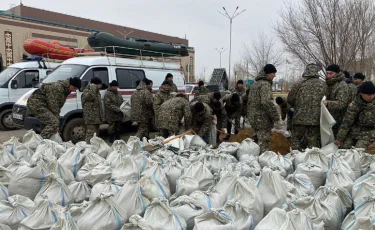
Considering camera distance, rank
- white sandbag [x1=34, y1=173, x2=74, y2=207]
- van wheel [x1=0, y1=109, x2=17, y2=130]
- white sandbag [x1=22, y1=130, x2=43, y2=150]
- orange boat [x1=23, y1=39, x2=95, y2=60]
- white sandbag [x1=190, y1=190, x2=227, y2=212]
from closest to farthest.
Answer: white sandbag [x1=190, y1=190, x2=227, y2=212] < white sandbag [x1=34, y1=173, x2=74, y2=207] < white sandbag [x1=22, y1=130, x2=43, y2=150] < van wheel [x1=0, y1=109, x2=17, y2=130] < orange boat [x1=23, y1=39, x2=95, y2=60]

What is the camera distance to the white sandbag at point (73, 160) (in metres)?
3.12

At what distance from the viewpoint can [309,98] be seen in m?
4.30

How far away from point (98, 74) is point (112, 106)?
1.02 m

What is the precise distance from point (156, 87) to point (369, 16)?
7.29 meters

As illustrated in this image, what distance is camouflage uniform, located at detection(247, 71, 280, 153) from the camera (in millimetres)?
4531

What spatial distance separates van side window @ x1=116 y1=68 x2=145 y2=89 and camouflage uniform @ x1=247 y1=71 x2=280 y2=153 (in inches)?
155

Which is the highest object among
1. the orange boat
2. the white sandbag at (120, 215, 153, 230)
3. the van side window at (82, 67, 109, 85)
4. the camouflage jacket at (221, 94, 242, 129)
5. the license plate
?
the orange boat

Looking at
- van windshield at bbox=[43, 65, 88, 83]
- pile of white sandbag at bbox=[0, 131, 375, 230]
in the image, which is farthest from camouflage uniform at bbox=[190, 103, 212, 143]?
van windshield at bbox=[43, 65, 88, 83]

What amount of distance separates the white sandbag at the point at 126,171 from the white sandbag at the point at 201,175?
1.48 ft

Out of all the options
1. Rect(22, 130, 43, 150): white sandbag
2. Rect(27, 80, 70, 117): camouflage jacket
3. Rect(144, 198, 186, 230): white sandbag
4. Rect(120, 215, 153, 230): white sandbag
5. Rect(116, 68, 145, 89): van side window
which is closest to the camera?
Rect(120, 215, 153, 230): white sandbag

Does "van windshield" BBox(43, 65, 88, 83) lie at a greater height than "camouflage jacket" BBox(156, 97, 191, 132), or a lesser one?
greater

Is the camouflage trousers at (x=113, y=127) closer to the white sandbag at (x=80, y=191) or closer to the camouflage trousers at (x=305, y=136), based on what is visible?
the camouflage trousers at (x=305, y=136)

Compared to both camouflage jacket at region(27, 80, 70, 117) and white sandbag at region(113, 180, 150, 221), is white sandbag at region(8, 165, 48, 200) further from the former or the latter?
camouflage jacket at region(27, 80, 70, 117)

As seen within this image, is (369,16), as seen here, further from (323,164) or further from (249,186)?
(249,186)
